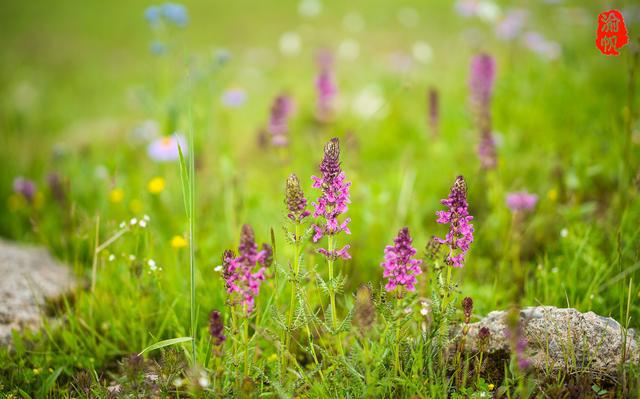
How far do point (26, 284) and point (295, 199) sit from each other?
77.1 inches

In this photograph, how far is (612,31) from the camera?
2324 millimetres

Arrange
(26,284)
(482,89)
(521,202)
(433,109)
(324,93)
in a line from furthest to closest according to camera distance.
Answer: (324,93)
(433,109)
(482,89)
(521,202)
(26,284)

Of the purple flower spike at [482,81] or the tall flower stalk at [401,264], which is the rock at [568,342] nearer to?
the tall flower stalk at [401,264]

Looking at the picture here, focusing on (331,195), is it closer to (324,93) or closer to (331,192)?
(331,192)

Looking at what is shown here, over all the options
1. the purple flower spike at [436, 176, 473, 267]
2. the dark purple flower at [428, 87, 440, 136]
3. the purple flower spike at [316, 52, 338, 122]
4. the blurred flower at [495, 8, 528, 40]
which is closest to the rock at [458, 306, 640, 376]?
the purple flower spike at [436, 176, 473, 267]

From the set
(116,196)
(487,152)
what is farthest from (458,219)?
(116,196)

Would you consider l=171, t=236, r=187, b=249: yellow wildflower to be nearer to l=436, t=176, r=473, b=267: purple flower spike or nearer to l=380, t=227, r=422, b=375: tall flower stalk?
l=380, t=227, r=422, b=375: tall flower stalk

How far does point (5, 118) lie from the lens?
6867 mm

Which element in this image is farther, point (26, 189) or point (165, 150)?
point (165, 150)

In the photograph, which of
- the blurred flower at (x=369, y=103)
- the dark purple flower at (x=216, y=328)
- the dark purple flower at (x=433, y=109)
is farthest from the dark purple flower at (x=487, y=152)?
the dark purple flower at (x=216, y=328)

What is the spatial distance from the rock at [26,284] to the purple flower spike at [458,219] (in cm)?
188

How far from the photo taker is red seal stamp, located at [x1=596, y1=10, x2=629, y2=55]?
231cm

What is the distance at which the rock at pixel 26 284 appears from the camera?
2598mm

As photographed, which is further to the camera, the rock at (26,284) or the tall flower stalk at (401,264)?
the rock at (26,284)
